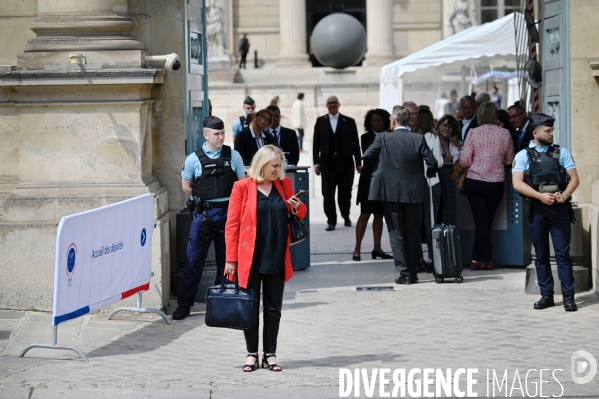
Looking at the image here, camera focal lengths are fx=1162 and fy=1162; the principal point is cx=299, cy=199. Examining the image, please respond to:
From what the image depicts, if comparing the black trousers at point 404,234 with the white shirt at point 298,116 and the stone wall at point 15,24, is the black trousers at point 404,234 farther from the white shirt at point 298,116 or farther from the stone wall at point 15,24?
the white shirt at point 298,116

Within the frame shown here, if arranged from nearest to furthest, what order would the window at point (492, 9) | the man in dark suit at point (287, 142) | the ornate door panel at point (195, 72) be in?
1. the ornate door panel at point (195, 72)
2. the man in dark suit at point (287, 142)
3. the window at point (492, 9)

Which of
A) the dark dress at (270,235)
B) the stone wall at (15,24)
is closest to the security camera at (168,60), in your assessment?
the stone wall at (15,24)

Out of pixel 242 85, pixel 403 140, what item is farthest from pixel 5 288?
pixel 242 85

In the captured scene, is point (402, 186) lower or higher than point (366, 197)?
higher

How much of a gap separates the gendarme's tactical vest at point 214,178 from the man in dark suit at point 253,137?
3.66 meters

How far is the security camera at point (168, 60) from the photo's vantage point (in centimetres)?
1054

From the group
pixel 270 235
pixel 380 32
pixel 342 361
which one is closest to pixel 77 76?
pixel 270 235

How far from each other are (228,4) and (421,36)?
7.43 metres

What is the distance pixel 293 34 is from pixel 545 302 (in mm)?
33226

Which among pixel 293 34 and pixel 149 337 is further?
pixel 293 34

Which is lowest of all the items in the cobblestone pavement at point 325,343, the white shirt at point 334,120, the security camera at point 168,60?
the cobblestone pavement at point 325,343

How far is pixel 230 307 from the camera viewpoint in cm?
786

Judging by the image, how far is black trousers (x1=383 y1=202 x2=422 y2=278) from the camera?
38.8 feet

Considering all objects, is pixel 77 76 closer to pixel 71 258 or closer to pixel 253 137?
pixel 71 258
